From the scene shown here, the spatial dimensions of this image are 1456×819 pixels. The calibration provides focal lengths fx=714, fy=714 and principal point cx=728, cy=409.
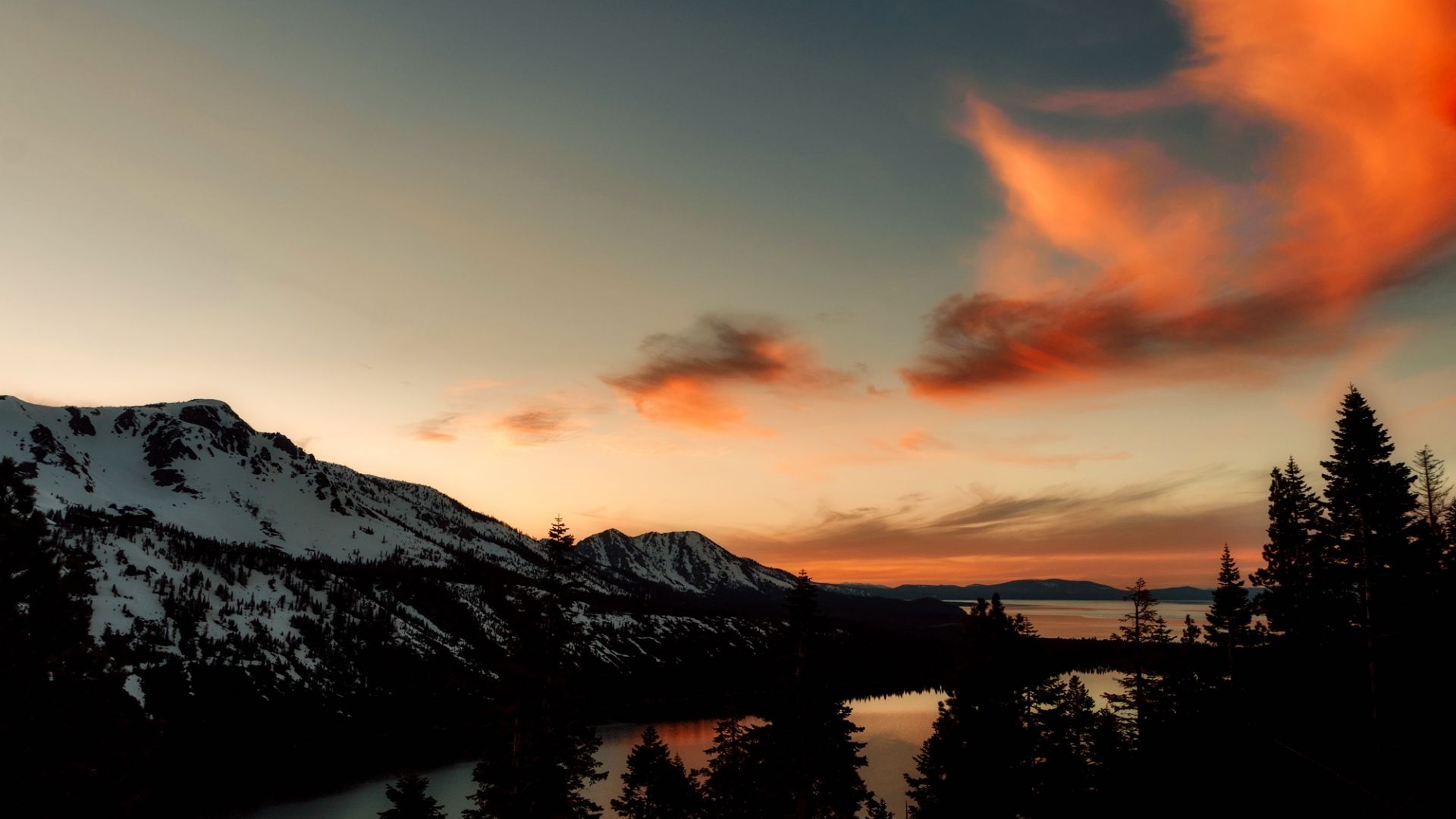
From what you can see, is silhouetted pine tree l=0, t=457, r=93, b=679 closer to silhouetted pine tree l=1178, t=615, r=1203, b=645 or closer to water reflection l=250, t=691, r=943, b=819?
water reflection l=250, t=691, r=943, b=819

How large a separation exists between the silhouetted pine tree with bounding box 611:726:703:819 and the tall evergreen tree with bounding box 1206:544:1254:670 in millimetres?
44150

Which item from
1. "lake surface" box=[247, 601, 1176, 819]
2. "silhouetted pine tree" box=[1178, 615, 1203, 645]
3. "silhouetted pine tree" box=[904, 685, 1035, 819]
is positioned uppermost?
"silhouetted pine tree" box=[1178, 615, 1203, 645]

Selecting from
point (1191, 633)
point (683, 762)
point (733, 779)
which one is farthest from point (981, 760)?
point (683, 762)

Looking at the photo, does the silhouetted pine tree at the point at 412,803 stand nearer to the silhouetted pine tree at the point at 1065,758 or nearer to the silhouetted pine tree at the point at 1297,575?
the silhouetted pine tree at the point at 1065,758

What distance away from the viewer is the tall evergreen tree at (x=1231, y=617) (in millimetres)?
58094

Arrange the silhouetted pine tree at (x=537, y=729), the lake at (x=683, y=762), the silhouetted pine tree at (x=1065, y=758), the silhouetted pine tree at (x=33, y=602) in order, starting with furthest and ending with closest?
1. the lake at (x=683, y=762)
2. the silhouetted pine tree at (x=1065, y=758)
3. the silhouetted pine tree at (x=537, y=729)
4. the silhouetted pine tree at (x=33, y=602)

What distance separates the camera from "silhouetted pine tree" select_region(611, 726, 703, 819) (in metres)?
47.6

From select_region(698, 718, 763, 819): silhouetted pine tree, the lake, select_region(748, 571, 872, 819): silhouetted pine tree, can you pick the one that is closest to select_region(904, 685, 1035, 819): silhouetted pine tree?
select_region(748, 571, 872, 819): silhouetted pine tree

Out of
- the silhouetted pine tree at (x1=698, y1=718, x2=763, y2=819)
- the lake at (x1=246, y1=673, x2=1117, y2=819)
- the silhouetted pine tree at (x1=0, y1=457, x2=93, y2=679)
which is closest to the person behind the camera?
the silhouetted pine tree at (x1=0, y1=457, x2=93, y2=679)

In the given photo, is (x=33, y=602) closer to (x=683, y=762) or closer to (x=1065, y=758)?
(x=1065, y=758)

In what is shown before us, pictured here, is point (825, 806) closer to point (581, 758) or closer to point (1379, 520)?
point (581, 758)

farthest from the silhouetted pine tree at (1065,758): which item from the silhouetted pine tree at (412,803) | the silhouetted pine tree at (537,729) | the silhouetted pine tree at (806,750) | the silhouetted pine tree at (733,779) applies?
the silhouetted pine tree at (412,803)

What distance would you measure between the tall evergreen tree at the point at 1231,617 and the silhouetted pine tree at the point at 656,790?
4415cm

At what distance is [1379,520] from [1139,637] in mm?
38546
